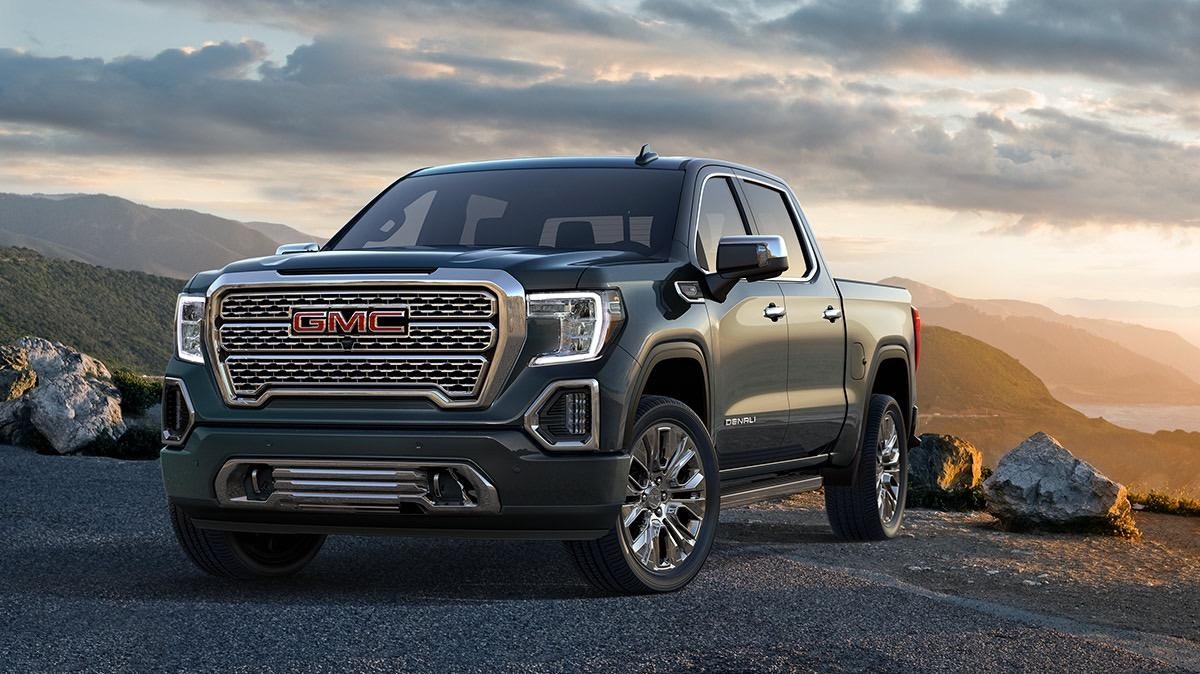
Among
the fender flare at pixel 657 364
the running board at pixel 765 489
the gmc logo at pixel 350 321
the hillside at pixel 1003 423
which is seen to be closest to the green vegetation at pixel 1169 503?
the running board at pixel 765 489

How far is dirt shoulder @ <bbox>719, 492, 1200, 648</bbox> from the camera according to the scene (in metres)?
9.00

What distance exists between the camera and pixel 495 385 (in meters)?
6.50

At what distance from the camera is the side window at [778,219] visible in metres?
9.03

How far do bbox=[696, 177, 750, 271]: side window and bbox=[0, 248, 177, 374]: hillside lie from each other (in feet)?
181

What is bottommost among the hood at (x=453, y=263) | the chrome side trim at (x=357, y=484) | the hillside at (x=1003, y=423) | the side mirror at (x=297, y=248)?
the hillside at (x=1003, y=423)

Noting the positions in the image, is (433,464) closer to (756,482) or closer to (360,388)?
(360,388)

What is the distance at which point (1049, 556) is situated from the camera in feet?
36.8

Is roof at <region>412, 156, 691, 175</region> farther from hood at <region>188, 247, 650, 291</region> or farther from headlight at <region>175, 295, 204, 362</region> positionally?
headlight at <region>175, 295, 204, 362</region>

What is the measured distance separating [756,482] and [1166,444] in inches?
5833

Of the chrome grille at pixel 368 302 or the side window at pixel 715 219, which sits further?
the side window at pixel 715 219

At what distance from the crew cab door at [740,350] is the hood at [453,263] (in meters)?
0.80

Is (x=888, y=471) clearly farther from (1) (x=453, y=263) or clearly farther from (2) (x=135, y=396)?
(2) (x=135, y=396)

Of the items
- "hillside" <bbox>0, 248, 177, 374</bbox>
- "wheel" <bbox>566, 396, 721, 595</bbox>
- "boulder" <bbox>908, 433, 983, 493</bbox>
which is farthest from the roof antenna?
"hillside" <bbox>0, 248, 177, 374</bbox>

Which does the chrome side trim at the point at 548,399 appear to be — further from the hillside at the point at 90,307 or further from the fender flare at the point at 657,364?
the hillside at the point at 90,307
